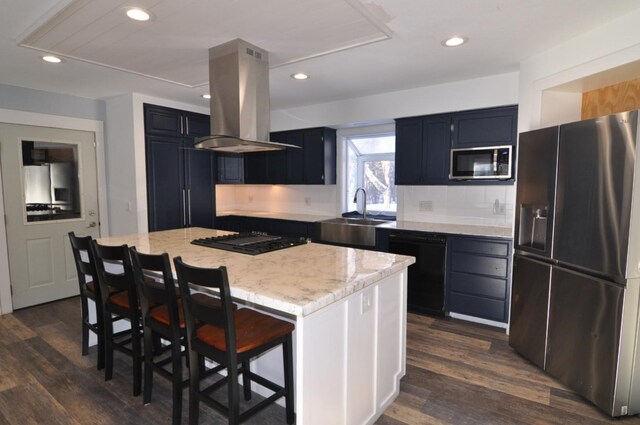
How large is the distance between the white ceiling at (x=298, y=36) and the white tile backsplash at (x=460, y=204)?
1216 millimetres

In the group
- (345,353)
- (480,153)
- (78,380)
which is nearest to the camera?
(345,353)

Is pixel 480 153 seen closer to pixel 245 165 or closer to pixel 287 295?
pixel 287 295

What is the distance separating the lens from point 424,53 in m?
2.88

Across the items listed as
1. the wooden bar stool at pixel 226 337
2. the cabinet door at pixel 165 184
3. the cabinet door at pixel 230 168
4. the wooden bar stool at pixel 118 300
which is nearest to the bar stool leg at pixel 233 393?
the wooden bar stool at pixel 226 337

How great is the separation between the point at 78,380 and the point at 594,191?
3.67 m

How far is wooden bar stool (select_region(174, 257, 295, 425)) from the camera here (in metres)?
1.55

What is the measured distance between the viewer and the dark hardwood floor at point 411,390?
2.11 meters

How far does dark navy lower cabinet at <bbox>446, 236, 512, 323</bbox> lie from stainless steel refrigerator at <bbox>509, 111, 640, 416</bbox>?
0.49 metres

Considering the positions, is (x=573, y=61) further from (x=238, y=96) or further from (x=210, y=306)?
(x=210, y=306)

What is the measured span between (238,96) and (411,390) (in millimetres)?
2383

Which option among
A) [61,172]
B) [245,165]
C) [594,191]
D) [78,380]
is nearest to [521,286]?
[594,191]

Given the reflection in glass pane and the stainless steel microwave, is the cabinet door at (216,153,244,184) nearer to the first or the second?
the reflection in glass pane

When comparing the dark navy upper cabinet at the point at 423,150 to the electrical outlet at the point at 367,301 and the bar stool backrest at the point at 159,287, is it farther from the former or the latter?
the bar stool backrest at the point at 159,287

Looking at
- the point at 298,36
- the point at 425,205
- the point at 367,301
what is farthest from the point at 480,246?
the point at 298,36
